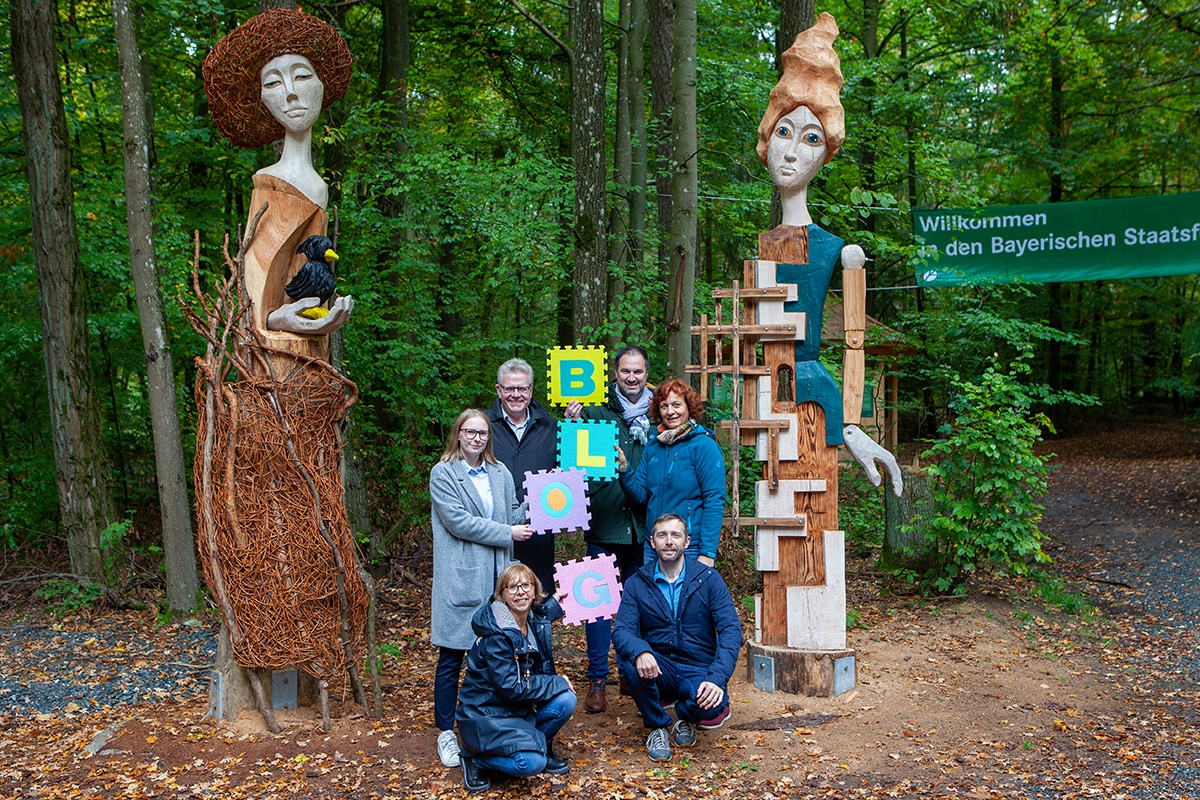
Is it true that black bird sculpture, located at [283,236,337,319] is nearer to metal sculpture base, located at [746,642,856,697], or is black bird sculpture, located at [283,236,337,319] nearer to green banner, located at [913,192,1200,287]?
metal sculpture base, located at [746,642,856,697]

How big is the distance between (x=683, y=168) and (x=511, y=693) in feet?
15.7

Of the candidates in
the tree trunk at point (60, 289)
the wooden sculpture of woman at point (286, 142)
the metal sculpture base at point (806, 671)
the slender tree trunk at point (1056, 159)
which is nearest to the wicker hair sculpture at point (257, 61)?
the wooden sculpture of woman at point (286, 142)

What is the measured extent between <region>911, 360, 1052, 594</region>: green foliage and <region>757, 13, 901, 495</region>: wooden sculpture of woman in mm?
2102

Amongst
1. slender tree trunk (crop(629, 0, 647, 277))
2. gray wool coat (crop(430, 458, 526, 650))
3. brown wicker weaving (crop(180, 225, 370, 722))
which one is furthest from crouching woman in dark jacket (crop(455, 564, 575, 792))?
slender tree trunk (crop(629, 0, 647, 277))

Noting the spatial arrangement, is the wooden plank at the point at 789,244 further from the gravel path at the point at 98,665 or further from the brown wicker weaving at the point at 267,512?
the gravel path at the point at 98,665

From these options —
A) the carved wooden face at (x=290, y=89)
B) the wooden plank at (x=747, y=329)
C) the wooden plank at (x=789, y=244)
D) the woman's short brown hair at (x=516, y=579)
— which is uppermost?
the carved wooden face at (x=290, y=89)

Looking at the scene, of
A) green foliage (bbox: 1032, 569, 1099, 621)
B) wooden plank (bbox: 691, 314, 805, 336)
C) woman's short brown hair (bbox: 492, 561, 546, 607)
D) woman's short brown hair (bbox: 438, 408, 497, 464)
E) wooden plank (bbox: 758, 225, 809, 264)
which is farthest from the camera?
green foliage (bbox: 1032, 569, 1099, 621)

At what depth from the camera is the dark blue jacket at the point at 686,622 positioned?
14.8ft

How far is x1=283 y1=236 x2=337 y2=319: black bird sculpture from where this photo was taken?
4.99m

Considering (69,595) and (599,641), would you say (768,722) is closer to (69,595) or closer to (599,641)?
(599,641)

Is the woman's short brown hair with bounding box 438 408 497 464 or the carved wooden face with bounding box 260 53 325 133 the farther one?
the carved wooden face with bounding box 260 53 325 133

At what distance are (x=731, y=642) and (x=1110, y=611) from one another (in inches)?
183

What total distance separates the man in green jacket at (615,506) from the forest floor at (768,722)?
0.28m

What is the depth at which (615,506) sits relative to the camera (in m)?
5.13
